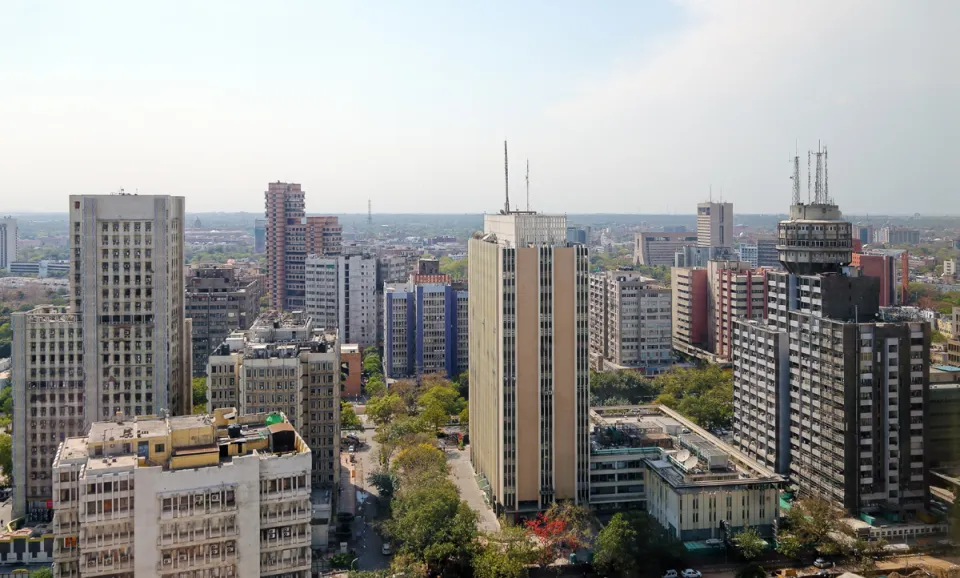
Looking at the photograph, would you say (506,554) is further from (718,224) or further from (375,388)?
(718,224)

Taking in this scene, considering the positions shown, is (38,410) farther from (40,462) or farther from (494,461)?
(494,461)

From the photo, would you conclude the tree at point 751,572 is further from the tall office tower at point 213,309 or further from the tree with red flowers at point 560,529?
the tall office tower at point 213,309

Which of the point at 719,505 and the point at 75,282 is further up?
the point at 75,282

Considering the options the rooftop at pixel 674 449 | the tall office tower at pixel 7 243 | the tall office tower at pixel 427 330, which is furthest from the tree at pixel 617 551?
the tall office tower at pixel 7 243

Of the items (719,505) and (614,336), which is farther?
(614,336)

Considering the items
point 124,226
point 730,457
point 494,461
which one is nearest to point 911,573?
point 730,457

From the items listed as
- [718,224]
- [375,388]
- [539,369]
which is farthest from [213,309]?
[718,224]
